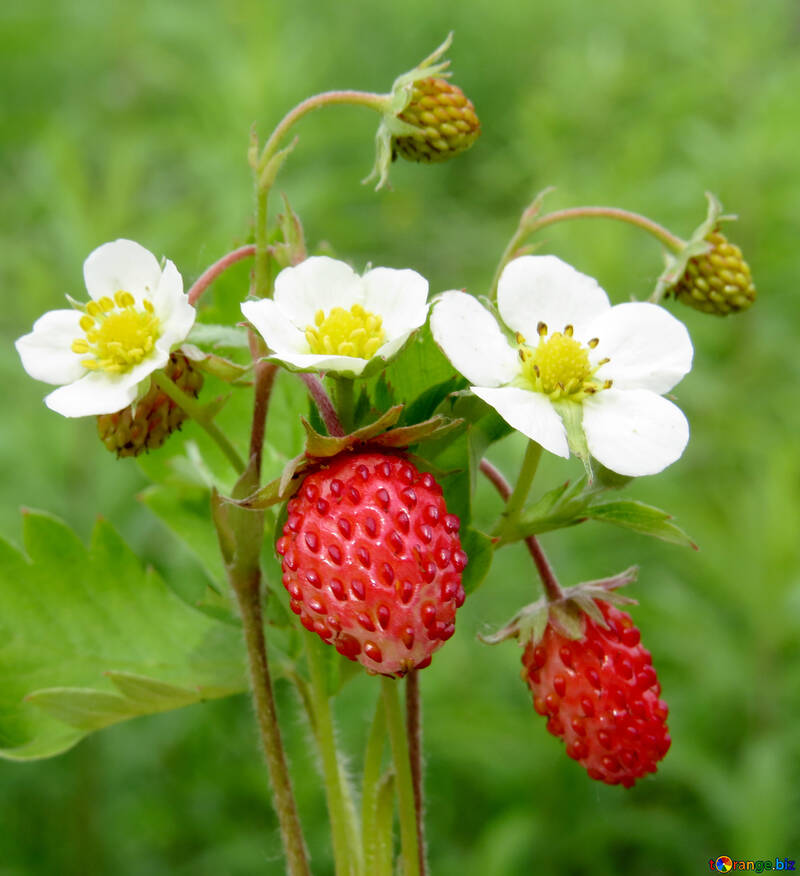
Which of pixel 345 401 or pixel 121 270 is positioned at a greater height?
pixel 121 270

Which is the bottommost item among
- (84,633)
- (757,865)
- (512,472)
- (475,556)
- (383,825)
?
(757,865)

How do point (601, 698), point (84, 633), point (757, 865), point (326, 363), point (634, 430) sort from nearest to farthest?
point (326, 363)
point (634, 430)
point (601, 698)
point (84, 633)
point (757, 865)

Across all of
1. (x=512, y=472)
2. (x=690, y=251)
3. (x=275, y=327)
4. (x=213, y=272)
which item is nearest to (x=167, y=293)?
(x=213, y=272)

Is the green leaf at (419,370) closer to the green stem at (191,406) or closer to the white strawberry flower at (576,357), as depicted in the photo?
the white strawberry flower at (576,357)

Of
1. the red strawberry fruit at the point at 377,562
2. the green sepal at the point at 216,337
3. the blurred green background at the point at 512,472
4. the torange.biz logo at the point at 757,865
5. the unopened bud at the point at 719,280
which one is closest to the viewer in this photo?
the red strawberry fruit at the point at 377,562

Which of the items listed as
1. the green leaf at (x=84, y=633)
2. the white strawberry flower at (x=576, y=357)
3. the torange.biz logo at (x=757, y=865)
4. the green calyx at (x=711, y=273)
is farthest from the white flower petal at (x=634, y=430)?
the torange.biz logo at (x=757, y=865)

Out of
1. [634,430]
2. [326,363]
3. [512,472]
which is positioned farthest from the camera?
[512,472]

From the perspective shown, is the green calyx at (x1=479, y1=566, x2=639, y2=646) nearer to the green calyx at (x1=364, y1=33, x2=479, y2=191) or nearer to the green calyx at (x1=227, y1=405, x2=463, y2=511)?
the green calyx at (x1=227, y1=405, x2=463, y2=511)

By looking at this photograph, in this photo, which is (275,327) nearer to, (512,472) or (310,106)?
(310,106)
